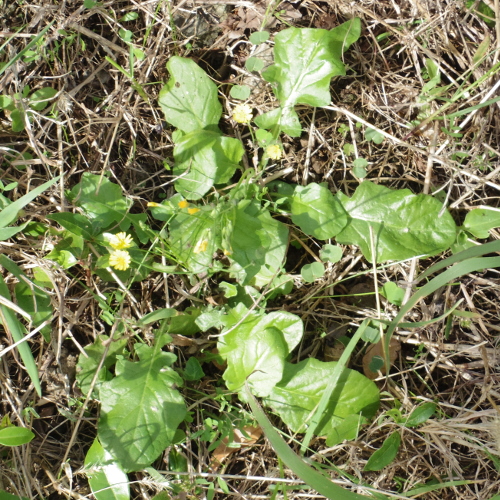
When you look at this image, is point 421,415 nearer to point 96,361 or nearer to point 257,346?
point 257,346

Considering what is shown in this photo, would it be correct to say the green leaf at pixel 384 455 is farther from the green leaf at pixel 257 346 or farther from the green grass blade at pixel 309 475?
the green leaf at pixel 257 346

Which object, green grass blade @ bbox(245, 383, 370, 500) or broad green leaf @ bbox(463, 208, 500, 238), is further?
broad green leaf @ bbox(463, 208, 500, 238)

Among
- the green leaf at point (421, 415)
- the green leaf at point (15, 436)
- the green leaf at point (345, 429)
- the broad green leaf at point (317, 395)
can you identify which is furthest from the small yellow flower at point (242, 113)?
the green leaf at point (15, 436)

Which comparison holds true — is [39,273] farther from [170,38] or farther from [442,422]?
[442,422]

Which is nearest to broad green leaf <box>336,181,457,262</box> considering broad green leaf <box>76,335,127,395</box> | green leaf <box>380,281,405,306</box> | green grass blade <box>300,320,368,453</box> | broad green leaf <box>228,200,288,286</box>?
green leaf <box>380,281,405,306</box>

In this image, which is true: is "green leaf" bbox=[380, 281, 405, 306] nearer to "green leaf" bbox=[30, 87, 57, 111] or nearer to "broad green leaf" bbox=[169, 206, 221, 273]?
"broad green leaf" bbox=[169, 206, 221, 273]

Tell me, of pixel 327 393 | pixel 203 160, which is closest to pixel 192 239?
pixel 203 160
